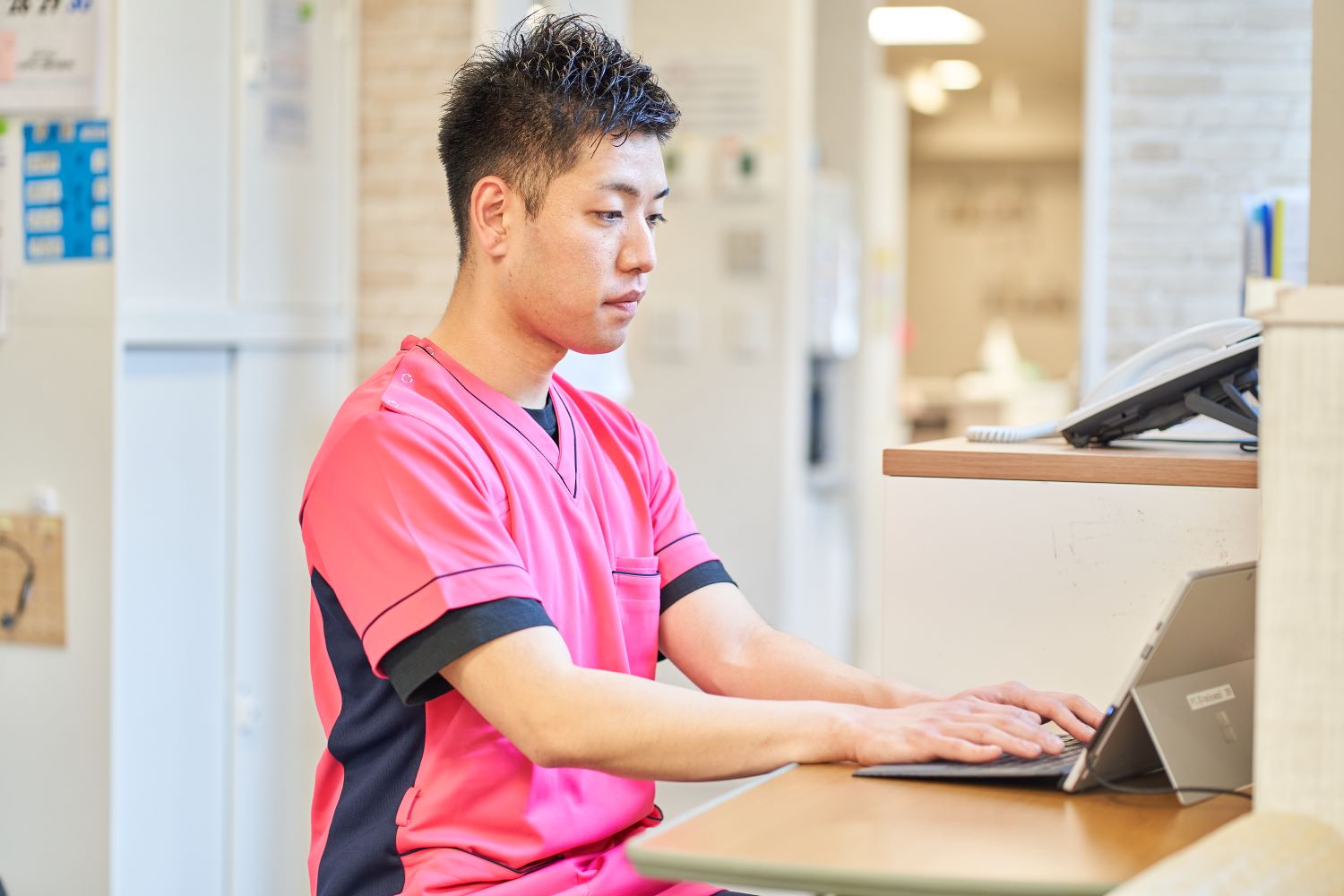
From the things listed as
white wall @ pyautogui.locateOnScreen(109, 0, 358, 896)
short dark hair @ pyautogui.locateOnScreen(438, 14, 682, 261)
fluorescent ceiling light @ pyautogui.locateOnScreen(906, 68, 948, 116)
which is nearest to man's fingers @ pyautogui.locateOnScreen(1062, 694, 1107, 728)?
short dark hair @ pyautogui.locateOnScreen(438, 14, 682, 261)

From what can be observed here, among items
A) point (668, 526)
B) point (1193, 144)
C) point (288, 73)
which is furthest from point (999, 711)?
point (1193, 144)

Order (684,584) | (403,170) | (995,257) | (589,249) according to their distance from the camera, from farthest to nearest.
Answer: (995,257) < (403,170) < (684,584) < (589,249)

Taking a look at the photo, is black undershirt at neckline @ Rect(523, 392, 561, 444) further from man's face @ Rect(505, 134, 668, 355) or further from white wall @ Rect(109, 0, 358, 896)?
white wall @ Rect(109, 0, 358, 896)

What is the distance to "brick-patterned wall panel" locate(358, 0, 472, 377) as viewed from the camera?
3.43m

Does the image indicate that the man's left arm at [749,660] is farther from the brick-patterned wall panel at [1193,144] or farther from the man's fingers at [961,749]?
the brick-patterned wall panel at [1193,144]

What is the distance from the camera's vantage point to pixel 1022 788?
1.27m

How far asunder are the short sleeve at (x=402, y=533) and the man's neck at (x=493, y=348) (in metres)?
0.17

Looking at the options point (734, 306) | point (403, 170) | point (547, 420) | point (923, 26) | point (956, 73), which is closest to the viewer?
point (547, 420)

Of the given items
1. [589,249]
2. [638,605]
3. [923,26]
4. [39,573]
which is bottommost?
[39,573]

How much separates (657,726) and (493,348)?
474 mm

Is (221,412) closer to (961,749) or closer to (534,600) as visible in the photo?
(534,600)

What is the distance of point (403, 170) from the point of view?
3.46m

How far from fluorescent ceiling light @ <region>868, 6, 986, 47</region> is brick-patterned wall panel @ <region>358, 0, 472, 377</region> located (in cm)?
386

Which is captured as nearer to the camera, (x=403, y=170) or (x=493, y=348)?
(x=493, y=348)
